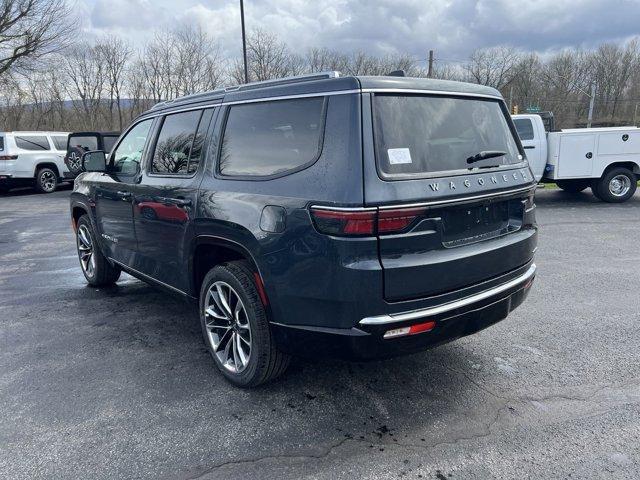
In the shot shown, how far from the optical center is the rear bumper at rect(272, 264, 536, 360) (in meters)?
2.49

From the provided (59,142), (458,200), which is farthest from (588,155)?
(59,142)

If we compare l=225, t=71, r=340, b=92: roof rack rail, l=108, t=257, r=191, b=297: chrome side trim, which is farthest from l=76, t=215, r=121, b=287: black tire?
l=225, t=71, r=340, b=92: roof rack rail

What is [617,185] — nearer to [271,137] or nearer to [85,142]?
[271,137]

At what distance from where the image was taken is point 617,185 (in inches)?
443

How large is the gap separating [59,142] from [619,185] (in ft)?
54.0

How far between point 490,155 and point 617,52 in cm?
5905

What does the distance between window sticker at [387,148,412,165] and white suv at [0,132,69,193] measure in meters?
15.9

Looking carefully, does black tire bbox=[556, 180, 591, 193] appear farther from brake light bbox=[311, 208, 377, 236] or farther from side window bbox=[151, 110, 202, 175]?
brake light bbox=[311, 208, 377, 236]

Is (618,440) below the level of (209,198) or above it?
below

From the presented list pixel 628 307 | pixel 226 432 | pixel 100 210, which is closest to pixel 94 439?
pixel 226 432

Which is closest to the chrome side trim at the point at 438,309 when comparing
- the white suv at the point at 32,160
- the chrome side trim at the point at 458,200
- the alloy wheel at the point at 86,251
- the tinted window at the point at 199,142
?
the chrome side trim at the point at 458,200

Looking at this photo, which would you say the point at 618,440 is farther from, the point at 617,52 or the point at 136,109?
the point at 617,52

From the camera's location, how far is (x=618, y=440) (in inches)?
103

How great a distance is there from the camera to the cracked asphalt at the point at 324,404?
2.51 meters
